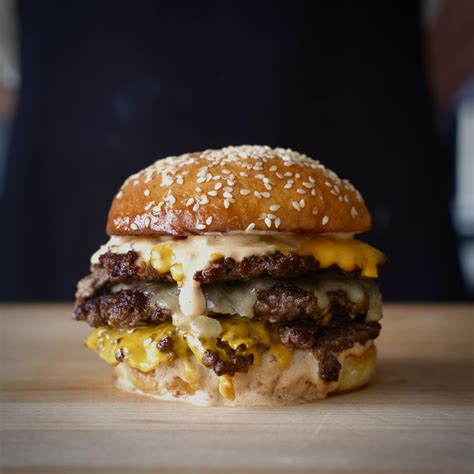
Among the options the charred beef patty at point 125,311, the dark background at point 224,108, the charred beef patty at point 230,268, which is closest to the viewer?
the charred beef patty at point 230,268

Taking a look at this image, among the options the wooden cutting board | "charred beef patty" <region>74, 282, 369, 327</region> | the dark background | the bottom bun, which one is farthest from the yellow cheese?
the dark background

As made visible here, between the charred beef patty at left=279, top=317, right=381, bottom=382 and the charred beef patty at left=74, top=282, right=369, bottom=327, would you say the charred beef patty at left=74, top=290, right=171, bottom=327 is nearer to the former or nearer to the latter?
the charred beef patty at left=74, top=282, right=369, bottom=327

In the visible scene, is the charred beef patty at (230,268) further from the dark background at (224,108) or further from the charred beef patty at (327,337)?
the dark background at (224,108)

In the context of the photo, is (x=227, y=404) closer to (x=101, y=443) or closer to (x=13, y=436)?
(x=101, y=443)

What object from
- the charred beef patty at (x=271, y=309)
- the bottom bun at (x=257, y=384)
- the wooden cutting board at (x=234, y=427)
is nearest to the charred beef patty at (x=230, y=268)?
the charred beef patty at (x=271, y=309)

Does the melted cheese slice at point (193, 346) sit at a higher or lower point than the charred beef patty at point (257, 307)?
lower

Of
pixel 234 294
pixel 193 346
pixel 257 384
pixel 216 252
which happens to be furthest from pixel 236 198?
pixel 257 384

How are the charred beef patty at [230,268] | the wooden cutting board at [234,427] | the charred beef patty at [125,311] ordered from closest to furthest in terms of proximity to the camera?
the wooden cutting board at [234,427] → the charred beef patty at [230,268] → the charred beef patty at [125,311]
